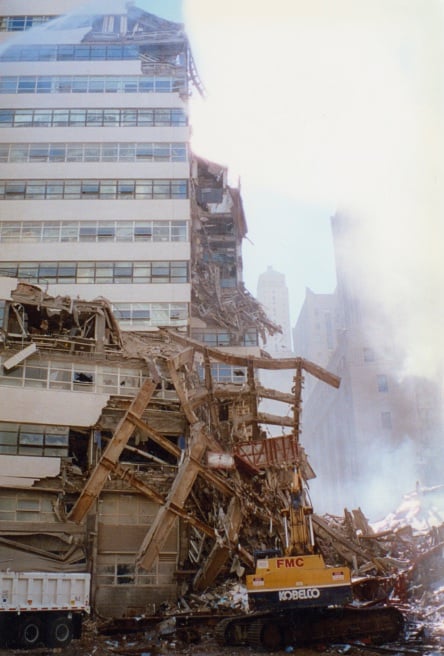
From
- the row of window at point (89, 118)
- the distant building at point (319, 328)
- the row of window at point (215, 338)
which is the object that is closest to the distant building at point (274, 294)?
the distant building at point (319, 328)

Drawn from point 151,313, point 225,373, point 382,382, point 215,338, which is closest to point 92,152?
point 151,313

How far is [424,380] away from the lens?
64000 millimetres

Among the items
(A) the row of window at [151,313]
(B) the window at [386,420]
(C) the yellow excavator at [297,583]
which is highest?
(B) the window at [386,420]

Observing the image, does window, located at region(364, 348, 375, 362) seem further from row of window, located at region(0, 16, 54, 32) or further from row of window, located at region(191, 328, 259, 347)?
row of window, located at region(0, 16, 54, 32)

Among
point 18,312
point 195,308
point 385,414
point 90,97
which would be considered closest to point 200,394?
point 18,312

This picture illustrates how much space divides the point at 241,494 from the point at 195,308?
20.8 metres

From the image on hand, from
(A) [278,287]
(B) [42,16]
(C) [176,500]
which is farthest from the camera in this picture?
(A) [278,287]

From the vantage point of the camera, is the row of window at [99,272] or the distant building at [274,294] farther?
the distant building at [274,294]

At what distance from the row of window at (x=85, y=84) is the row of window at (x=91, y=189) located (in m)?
6.67

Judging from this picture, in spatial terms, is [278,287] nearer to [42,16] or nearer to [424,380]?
[424,380]

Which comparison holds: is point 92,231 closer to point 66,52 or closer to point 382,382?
point 66,52

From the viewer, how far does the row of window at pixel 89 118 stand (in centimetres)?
3812

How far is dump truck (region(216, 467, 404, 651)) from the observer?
14211mm

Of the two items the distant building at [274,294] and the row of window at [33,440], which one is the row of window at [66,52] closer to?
the row of window at [33,440]
